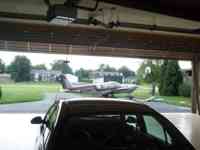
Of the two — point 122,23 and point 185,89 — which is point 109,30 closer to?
point 122,23

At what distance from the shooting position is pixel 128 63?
12.6m

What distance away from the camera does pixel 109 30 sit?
9344 millimetres

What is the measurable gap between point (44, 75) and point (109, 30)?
154 inches

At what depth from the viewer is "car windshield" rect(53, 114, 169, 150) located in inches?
98.7

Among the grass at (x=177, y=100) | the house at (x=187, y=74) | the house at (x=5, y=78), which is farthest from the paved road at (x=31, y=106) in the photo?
the house at (x=187, y=74)

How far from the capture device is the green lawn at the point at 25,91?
11812mm

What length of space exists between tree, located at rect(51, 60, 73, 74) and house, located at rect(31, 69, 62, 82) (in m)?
0.17

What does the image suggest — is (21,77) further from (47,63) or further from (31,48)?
(31,48)

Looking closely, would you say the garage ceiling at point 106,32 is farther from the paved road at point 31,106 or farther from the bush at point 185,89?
the paved road at point 31,106

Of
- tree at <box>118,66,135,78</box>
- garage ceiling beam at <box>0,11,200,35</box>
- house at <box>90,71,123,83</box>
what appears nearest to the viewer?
garage ceiling beam at <box>0,11,200,35</box>

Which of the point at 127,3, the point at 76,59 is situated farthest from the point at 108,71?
the point at 127,3

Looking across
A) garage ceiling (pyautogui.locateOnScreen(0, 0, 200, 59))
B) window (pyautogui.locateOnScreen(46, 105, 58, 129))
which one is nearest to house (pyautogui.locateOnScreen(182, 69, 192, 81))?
garage ceiling (pyautogui.locateOnScreen(0, 0, 200, 59))

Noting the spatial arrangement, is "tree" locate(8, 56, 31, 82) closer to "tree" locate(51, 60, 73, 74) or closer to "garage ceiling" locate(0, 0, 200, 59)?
"tree" locate(51, 60, 73, 74)

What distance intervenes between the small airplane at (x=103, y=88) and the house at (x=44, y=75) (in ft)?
1.75
